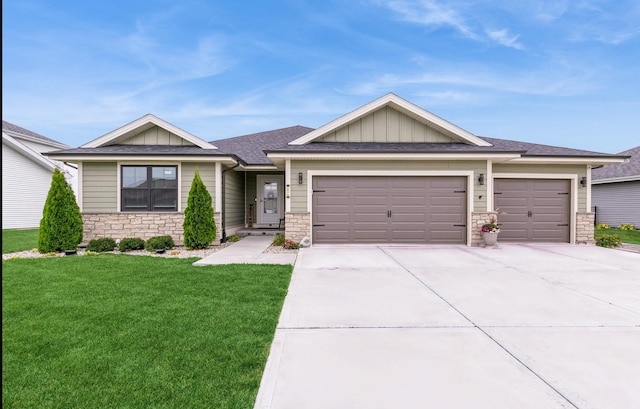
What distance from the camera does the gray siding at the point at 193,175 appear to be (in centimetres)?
1080

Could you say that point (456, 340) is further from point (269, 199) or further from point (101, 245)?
point (269, 199)

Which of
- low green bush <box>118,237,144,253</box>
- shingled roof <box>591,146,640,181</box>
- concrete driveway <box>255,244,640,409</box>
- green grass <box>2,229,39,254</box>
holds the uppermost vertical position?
shingled roof <box>591,146,640,181</box>

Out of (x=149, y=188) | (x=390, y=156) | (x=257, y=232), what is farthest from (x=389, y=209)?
(x=149, y=188)

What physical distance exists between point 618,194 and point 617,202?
1.38 ft

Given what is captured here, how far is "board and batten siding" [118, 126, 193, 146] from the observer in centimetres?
1147

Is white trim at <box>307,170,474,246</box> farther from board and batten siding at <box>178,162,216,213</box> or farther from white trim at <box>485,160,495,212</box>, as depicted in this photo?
board and batten siding at <box>178,162,216,213</box>

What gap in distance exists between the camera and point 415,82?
19.1m

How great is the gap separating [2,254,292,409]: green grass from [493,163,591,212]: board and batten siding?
8498 mm

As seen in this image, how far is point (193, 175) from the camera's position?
35.5 ft

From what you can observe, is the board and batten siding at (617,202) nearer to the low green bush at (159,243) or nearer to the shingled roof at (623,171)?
the shingled roof at (623,171)

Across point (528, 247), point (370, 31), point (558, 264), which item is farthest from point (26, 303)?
point (370, 31)

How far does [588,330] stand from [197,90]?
75.7 ft

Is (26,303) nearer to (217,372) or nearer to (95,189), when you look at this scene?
(217,372)

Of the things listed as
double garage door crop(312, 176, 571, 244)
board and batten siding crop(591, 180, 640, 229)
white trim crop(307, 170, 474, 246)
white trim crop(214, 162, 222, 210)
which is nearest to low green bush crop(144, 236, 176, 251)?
white trim crop(214, 162, 222, 210)
